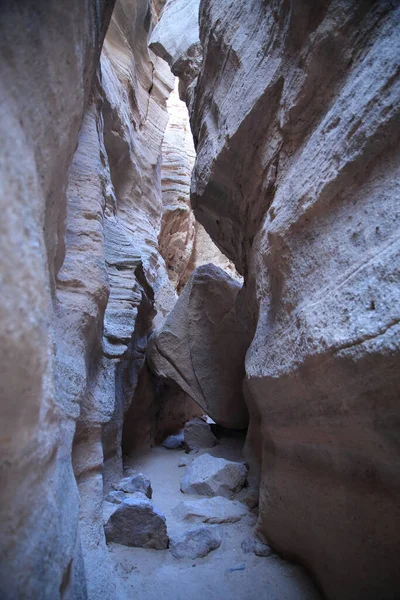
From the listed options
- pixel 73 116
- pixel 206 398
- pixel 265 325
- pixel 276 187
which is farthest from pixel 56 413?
pixel 206 398

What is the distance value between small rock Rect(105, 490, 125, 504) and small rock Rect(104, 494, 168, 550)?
373 mm

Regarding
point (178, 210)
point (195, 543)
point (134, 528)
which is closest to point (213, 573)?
point (195, 543)

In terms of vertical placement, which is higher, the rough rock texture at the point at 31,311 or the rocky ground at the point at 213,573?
the rough rock texture at the point at 31,311

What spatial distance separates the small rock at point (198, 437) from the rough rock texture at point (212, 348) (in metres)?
0.42

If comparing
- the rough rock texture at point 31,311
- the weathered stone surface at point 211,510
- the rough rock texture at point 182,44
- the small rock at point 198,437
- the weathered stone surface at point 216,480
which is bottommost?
the weathered stone surface at point 211,510

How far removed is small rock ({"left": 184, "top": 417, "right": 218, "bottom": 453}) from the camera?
5.94 m

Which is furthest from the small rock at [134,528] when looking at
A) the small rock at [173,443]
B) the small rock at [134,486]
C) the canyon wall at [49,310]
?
the small rock at [173,443]

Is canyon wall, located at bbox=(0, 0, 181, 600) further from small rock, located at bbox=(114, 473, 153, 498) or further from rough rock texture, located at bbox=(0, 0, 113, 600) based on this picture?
small rock, located at bbox=(114, 473, 153, 498)

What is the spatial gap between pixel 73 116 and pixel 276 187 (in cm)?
166

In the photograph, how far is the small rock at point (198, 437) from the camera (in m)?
5.94

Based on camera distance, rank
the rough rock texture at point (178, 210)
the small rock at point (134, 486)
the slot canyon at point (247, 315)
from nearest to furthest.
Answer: the slot canyon at point (247, 315) < the small rock at point (134, 486) < the rough rock texture at point (178, 210)

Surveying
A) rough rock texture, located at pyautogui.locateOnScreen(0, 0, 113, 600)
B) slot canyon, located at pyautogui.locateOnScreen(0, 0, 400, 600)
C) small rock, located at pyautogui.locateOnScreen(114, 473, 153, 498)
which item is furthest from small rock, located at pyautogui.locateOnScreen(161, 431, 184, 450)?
rough rock texture, located at pyautogui.locateOnScreen(0, 0, 113, 600)

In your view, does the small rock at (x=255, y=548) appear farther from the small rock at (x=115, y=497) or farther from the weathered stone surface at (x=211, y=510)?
the small rock at (x=115, y=497)

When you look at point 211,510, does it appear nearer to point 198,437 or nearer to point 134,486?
point 134,486
